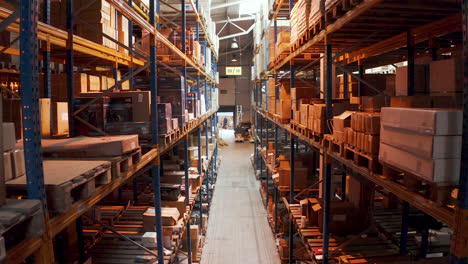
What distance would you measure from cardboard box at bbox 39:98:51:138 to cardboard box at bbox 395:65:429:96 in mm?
3539

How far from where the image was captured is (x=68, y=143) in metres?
3.24

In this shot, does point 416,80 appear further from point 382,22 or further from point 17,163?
point 17,163

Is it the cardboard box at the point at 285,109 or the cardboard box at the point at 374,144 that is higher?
the cardboard box at the point at 285,109

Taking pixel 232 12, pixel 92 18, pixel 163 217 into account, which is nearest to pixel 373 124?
pixel 163 217

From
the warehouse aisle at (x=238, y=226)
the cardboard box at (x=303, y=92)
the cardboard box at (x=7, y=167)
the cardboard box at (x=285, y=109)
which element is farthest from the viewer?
the warehouse aisle at (x=238, y=226)

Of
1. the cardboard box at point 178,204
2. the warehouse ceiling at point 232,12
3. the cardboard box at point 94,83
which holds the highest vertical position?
the warehouse ceiling at point 232,12

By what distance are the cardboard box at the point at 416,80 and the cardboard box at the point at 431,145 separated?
0.91 metres

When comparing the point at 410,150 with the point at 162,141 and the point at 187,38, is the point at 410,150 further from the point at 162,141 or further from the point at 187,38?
the point at 187,38

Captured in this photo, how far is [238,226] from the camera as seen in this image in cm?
988

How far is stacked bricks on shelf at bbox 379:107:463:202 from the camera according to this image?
2.20m

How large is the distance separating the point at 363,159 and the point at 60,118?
11.4 ft

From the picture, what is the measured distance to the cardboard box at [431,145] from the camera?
2.21 m

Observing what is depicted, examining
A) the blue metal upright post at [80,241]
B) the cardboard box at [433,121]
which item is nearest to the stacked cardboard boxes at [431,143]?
the cardboard box at [433,121]

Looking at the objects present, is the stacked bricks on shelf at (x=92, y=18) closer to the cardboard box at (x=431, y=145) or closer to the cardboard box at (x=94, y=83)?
the cardboard box at (x=94, y=83)
